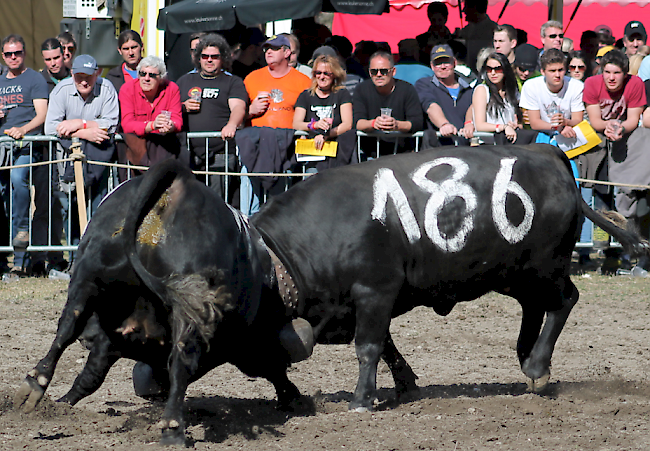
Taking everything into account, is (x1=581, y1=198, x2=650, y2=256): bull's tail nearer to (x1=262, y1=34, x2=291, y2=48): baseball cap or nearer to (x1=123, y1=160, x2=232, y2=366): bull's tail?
(x1=123, y1=160, x2=232, y2=366): bull's tail

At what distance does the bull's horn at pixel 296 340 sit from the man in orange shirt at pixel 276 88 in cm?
420

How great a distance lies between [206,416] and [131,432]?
447mm

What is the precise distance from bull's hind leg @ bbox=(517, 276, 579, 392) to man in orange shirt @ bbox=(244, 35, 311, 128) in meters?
3.78

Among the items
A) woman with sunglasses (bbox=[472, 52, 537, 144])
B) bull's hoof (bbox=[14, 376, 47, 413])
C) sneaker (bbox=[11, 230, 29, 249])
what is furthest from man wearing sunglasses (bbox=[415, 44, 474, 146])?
bull's hoof (bbox=[14, 376, 47, 413])

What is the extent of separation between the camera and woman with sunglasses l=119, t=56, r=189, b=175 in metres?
7.88

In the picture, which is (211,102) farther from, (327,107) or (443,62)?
(443,62)

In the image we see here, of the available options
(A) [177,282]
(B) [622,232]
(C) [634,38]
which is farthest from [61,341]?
(C) [634,38]

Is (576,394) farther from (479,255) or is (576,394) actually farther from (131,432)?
(131,432)

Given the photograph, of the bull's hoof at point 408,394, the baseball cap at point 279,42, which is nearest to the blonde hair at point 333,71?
the baseball cap at point 279,42

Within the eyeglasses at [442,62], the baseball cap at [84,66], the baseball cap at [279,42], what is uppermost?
the baseball cap at [279,42]

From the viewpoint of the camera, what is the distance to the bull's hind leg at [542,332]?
4883 millimetres

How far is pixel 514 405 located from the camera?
14.7ft

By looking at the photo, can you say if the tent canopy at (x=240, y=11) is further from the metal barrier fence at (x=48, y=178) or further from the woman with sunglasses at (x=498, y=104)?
the metal barrier fence at (x=48, y=178)

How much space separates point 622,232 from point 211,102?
4332mm
